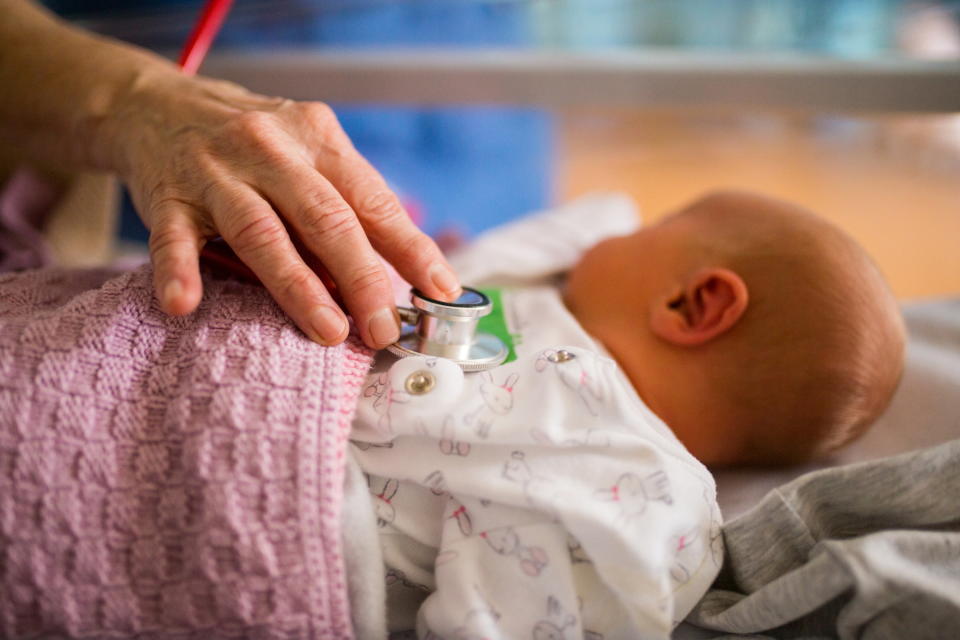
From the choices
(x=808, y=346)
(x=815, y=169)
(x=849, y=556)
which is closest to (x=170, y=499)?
(x=849, y=556)

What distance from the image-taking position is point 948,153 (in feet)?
6.51

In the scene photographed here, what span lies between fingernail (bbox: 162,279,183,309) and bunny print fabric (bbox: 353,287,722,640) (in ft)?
0.51

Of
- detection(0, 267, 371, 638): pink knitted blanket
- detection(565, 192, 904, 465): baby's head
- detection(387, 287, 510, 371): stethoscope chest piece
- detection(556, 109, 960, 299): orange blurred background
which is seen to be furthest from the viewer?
detection(556, 109, 960, 299): orange blurred background

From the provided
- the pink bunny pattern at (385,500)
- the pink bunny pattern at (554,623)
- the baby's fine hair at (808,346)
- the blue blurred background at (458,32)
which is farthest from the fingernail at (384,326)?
the blue blurred background at (458,32)

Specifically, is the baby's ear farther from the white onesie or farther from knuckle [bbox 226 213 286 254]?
knuckle [bbox 226 213 286 254]

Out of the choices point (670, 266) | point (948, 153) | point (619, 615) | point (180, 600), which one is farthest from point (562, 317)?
point (948, 153)

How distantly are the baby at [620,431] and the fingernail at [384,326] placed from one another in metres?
0.02

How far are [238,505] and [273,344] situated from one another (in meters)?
0.12

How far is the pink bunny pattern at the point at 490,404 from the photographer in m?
0.53

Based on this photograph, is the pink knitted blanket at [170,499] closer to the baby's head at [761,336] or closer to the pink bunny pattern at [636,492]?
the pink bunny pattern at [636,492]

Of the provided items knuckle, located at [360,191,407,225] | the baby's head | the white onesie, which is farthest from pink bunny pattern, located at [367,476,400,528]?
the baby's head

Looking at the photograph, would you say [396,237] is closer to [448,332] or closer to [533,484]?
[448,332]

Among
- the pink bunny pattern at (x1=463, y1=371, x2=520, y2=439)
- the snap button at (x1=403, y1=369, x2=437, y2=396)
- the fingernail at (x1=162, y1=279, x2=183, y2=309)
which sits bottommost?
the pink bunny pattern at (x1=463, y1=371, x2=520, y2=439)

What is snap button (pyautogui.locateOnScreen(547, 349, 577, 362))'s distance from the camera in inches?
22.7
